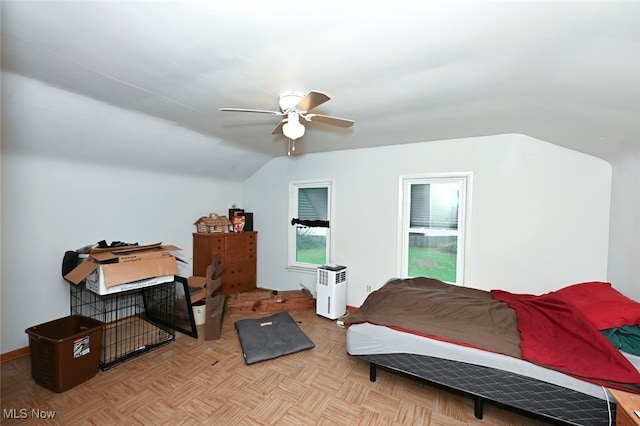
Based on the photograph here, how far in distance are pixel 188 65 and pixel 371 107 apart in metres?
1.48

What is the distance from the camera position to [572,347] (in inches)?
67.2

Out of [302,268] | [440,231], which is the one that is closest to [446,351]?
[440,231]

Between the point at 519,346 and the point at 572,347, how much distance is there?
281 millimetres

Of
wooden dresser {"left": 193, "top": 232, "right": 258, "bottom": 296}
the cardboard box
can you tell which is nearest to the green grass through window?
wooden dresser {"left": 193, "top": 232, "right": 258, "bottom": 296}

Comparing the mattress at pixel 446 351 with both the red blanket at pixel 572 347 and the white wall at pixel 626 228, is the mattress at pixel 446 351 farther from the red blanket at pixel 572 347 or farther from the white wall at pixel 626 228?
the white wall at pixel 626 228

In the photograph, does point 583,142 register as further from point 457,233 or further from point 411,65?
point 411,65

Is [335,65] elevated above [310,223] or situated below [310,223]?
above

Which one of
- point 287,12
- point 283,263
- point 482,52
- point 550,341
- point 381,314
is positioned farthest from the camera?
point 283,263

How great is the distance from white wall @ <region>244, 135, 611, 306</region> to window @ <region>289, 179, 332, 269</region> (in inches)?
7.6

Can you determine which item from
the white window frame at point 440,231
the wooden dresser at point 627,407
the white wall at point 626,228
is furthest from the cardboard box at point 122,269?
the white wall at point 626,228

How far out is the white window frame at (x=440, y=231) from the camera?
128 inches

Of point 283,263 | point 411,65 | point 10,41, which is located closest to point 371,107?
point 411,65

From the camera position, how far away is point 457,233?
333 centimetres

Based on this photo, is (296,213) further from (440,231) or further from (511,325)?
(511,325)
